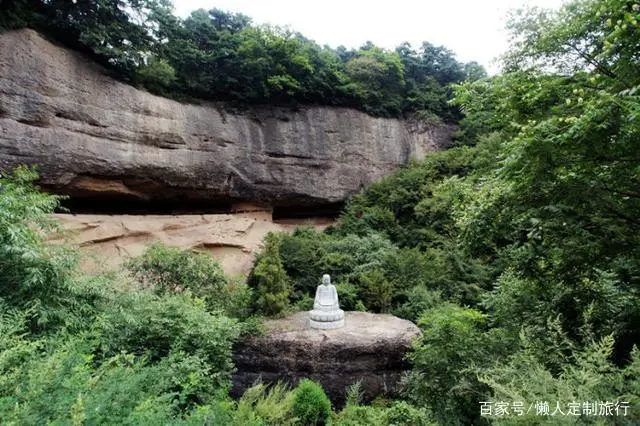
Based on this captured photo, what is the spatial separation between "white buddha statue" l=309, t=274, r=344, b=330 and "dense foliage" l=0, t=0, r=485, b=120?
772 cm

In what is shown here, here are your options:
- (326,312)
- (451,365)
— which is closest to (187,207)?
(326,312)

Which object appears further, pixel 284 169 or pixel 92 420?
pixel 284 169

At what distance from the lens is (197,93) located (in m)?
12.2

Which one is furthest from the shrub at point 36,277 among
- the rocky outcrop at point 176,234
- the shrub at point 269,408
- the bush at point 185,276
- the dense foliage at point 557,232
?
the dense foliage at point 557,232

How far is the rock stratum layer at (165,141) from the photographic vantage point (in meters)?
8.49

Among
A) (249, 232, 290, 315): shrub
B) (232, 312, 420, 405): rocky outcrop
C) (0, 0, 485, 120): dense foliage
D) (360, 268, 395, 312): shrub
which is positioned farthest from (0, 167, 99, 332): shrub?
(360, 268, 395, 312): shrub

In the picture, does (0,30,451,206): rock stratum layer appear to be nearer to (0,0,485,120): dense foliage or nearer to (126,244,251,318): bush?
(0,0,485,120): dense foliage

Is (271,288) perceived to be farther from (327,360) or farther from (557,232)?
(557,232)

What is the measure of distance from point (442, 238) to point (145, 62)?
10.3 m

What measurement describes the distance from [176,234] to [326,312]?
5.88 metres

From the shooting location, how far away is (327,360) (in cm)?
708

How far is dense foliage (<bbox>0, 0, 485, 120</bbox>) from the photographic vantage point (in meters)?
9.21

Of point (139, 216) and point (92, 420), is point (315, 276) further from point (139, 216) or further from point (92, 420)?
point (92, 420)

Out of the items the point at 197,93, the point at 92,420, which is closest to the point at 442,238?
the point at 197,93
